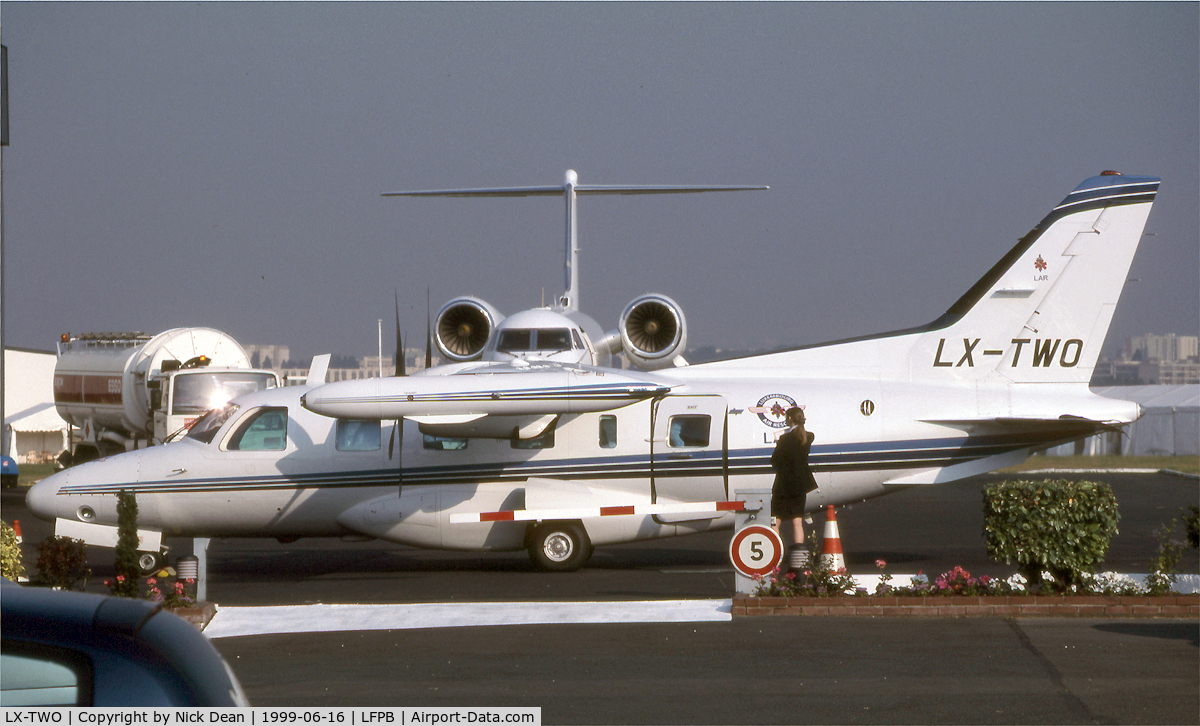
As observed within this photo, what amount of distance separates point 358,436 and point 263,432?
50.8 inches

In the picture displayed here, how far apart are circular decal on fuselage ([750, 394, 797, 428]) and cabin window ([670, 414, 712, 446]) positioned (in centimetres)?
66

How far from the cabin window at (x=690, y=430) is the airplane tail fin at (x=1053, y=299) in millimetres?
2923

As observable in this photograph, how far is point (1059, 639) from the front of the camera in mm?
9469

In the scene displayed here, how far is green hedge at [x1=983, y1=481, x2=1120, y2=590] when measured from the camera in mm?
10867

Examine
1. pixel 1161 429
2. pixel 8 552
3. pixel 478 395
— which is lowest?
pixel 1161 429

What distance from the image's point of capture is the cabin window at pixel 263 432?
15531mm

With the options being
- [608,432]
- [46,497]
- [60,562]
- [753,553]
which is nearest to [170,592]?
[60,562]

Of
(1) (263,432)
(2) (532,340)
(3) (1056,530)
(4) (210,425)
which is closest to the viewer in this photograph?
(3) (1056,530)

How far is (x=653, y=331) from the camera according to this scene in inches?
819

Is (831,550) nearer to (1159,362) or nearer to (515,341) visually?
(515,341)

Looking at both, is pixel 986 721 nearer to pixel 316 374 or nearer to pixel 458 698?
pixel 458 698

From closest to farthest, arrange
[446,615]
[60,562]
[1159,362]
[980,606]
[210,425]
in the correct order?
1. [980,606]
2. [446,615]
3. [60,562]
4. [210,425]
5. [1159,362]

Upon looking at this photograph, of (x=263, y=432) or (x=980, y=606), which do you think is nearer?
(x=980, y=606)

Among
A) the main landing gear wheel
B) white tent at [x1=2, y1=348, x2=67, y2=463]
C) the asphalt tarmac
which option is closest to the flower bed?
the asphalt tarmac
